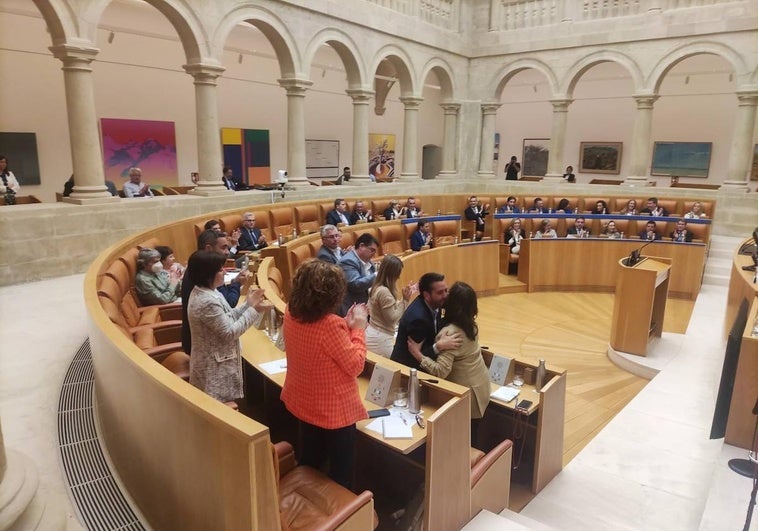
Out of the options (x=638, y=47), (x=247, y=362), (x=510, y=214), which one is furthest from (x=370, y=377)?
(x=638, y=47)

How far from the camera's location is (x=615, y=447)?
436 cm

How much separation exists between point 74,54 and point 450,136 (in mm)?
10132

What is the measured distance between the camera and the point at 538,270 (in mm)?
9414

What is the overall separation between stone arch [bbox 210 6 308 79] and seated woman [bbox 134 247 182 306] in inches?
220

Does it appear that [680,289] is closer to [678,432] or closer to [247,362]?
[678,432]

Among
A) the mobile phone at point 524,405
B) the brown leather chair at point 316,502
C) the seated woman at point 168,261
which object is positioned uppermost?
the seated woman at point 168,261

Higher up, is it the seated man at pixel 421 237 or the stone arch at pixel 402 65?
the stone arch at pixel 402 65

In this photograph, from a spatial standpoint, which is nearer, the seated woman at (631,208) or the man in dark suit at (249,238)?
the man in dark suit at (249,238)

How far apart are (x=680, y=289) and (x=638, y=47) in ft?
21.9

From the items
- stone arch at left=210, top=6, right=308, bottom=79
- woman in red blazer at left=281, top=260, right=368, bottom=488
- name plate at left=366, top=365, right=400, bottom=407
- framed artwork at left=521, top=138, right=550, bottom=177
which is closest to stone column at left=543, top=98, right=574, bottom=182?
framed artwork at left=521, top=138, right=550, bottom=177

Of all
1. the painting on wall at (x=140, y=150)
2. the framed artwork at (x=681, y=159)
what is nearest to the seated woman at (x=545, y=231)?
the painting on wall at (x=140, y=150)

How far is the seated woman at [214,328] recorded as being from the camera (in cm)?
276

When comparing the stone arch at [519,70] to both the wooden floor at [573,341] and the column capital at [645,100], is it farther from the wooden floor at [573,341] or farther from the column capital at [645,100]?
the wooden floor at [573,341]

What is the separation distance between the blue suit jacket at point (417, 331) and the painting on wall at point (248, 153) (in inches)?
456
